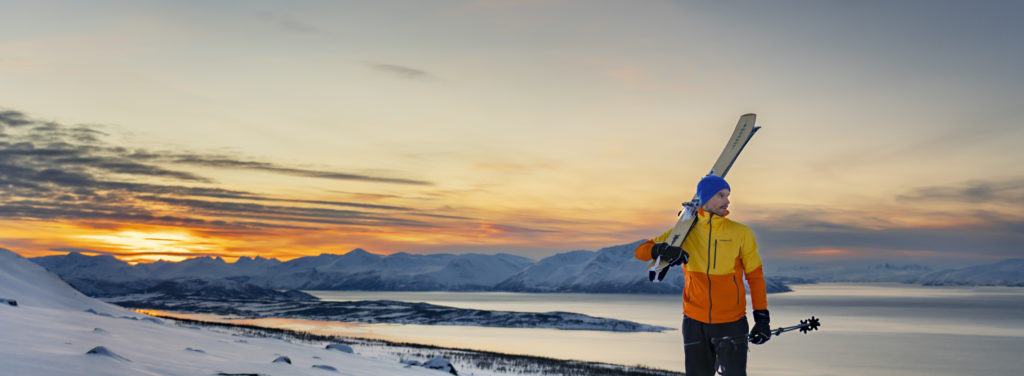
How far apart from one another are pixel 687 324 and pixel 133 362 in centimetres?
831

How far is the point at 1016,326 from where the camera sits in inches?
5522

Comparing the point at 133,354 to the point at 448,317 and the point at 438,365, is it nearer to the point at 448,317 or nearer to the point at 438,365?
the point at 438,365

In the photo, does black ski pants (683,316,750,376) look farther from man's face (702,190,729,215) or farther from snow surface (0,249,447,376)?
snow surface (0,249,447,376)

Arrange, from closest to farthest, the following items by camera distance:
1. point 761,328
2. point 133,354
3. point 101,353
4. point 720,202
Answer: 1. point 761,328
2. point 720,202
3. point 101,353
4. point 133,354

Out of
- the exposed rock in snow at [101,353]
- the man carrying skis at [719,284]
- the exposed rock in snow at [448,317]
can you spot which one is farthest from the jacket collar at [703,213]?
the exposed rock in snow at [448,317]

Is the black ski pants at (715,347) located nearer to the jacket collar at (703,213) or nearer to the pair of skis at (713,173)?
the pair of skis at (713,173)

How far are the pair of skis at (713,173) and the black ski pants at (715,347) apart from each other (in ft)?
2.67

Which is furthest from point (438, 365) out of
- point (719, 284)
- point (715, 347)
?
point (719, 284)

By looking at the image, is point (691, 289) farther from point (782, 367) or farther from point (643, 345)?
point (643, 345)

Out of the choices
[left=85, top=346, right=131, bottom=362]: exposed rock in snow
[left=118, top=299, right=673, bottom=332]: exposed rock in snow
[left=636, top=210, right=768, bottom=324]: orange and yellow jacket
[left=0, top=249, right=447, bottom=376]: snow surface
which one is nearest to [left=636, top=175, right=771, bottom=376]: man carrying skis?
[left=636, top=210, right=768, bottom=324]: orange and yellow jacket

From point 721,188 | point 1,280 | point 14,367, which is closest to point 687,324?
point 721,188

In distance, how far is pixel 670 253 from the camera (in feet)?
24.4

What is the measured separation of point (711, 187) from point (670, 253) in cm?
102

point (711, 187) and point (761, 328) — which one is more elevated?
point (711, 187)
